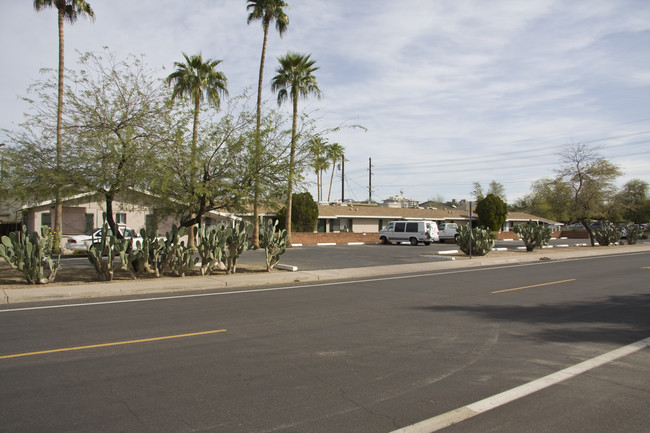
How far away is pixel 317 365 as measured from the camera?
6.24 metres

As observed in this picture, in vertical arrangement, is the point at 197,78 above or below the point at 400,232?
above

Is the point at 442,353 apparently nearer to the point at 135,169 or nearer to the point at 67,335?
the point at 67,335

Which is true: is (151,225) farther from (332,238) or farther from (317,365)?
(332,238)

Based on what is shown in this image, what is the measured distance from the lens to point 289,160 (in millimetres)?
16844

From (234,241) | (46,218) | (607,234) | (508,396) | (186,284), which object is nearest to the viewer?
(508,396)

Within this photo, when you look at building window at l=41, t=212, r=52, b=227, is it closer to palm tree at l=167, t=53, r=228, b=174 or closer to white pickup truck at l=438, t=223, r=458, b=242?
palm tree at l=167, t=53, r=228, b=174

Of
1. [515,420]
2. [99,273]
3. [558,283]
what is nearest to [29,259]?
[99,273]

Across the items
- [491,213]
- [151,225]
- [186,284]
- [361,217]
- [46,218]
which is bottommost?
[186,284]

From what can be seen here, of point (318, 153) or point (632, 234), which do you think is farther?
point (632, 234)

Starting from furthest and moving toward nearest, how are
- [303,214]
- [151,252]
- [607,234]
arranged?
[303,214] < [607,234] < [151,252]

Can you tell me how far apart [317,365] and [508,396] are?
2.27 metres

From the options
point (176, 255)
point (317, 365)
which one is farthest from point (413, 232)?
point (317, 365)

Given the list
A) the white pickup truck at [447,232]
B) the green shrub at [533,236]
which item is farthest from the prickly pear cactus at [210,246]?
the white pickup truck at [447,232]

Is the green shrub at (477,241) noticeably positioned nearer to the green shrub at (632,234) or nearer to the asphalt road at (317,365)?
the asphalt road at (317,365)
